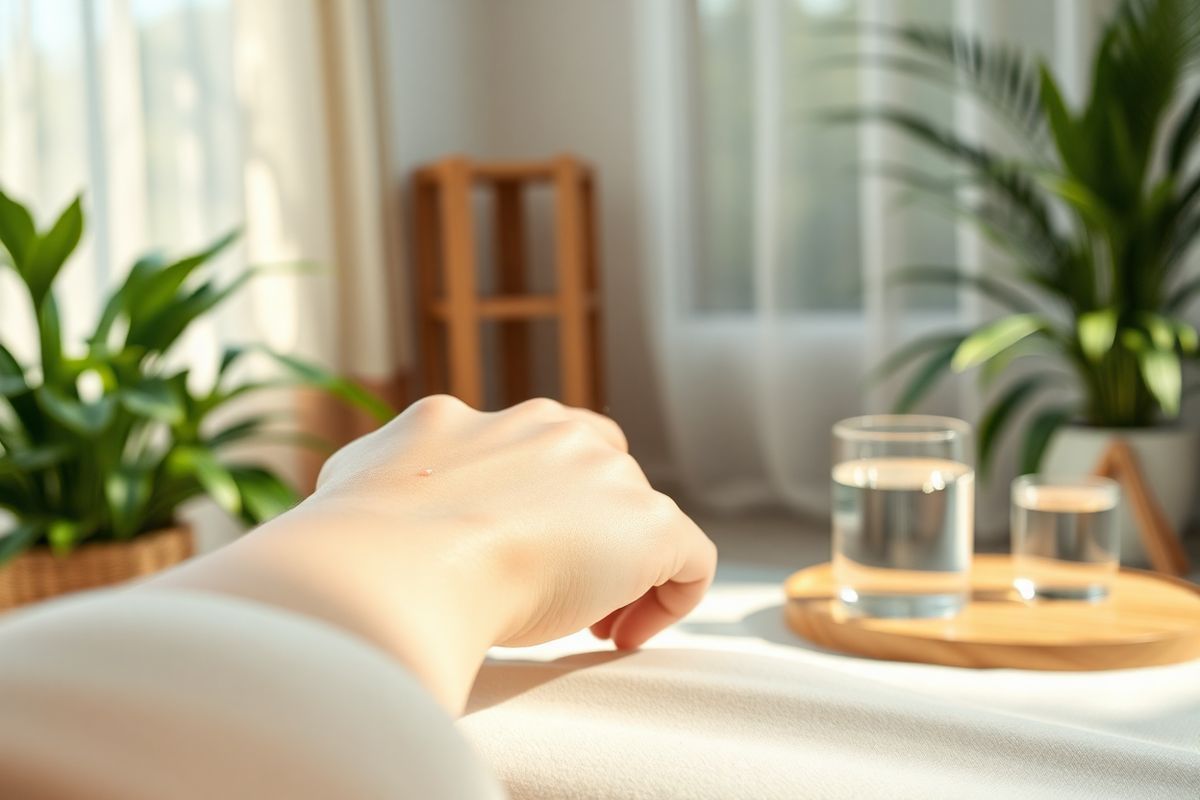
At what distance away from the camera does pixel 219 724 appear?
21 centimetres

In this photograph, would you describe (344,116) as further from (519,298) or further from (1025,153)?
(1025,153)

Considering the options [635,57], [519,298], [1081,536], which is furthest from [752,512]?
[1081,536]

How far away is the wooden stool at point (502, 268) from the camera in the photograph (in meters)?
2.80

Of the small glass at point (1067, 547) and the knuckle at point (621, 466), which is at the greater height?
the knuckle at point (621, 466)

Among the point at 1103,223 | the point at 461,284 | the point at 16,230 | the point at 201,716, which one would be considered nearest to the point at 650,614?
the point at 201,716

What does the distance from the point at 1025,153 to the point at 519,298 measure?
3.87 feet

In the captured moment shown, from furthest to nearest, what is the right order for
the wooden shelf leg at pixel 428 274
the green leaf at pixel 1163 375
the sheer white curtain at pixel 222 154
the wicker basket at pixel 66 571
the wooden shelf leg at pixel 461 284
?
1. the wooden shelf leg at pixel 428 274
2. the wooden shelf leg at pixel 461 284
3. the sheer white curtain at pixel 222 154
4. the green leaf at pixel 1163 375
5. the wicker basket at pixel 66 571

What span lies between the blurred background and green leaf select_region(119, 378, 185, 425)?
510mm

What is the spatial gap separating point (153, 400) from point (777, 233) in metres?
1.80

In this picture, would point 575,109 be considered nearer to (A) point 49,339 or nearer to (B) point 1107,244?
(B) point 1107,244

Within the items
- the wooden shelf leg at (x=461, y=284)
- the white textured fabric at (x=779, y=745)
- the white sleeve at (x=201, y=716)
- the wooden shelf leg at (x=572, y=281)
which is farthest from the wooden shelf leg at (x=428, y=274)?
the white sleeve at (x=201, y=716)

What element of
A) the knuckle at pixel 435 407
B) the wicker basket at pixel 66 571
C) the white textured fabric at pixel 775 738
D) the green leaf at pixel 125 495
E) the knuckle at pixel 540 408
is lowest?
the wicker basket at pixel 66 571

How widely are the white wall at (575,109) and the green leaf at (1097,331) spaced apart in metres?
1.46

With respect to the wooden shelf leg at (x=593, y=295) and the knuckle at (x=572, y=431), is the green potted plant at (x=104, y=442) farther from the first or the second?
the wooden shelf leg at (x=593, y=295)
